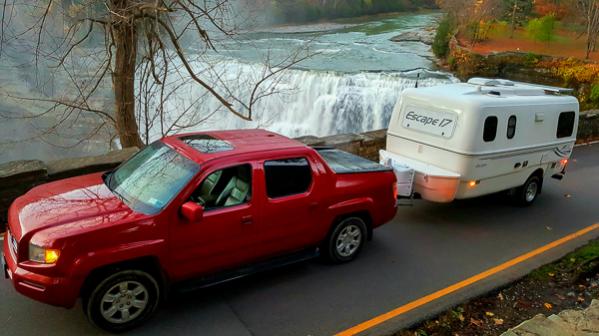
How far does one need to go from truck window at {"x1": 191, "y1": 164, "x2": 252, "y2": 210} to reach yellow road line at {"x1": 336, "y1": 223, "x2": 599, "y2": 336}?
1.77m

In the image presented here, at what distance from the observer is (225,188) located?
17.9 feet

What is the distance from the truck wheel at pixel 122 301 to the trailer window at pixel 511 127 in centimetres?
613

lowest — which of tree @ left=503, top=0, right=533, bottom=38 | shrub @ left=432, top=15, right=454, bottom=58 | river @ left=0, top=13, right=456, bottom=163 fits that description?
river @ left=0, top=13, right=456, bottom=163

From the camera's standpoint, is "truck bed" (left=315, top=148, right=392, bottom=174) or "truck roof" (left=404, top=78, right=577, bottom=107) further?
"truck roof" (left=404, top=78, right=577, bottom=107)

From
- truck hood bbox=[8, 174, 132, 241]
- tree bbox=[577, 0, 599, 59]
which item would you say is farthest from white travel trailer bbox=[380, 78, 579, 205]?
tree bbox=[577, 0, 599, 59]

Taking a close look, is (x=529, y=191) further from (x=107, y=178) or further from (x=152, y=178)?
(x=107, y=178)

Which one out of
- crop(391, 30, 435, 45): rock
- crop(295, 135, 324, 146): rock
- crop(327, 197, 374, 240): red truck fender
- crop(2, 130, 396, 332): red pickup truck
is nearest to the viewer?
crop(2, 130, 396, 332): red pickup truck

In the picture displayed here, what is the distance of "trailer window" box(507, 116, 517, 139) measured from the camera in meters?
8.38

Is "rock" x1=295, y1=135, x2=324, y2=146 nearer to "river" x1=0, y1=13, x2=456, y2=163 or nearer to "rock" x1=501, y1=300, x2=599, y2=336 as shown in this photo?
"rock" x1=501, y1=300, x2=599, y2=336

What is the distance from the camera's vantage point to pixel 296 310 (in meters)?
5.60

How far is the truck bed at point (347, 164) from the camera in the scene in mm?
6609

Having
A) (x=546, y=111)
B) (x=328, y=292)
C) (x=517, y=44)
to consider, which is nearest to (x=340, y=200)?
(x=328, y=292)

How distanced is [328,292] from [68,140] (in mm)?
19343

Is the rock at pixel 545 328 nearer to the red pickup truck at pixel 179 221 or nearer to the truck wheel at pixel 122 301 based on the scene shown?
the red pickup truck at pixel 179 221
